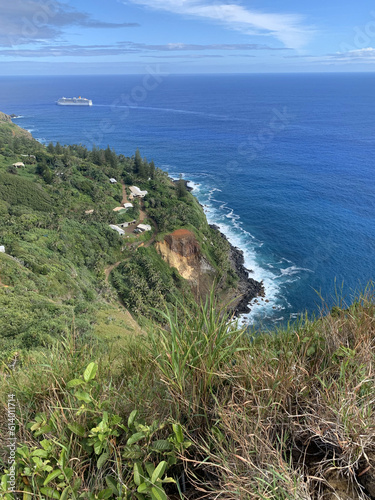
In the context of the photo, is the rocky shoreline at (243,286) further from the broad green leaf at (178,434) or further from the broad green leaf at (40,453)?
the broad green leaf at (40,453)

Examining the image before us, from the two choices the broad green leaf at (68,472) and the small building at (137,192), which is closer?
the broad green leaf at (68,472)

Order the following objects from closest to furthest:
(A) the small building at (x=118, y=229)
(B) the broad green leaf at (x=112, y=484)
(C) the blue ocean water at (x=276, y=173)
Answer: (B) the broad green leaf at (x=112, y=484), (C) the blue ocean water at (x=276, y=173), (A) the small building at (x=118, y=229)

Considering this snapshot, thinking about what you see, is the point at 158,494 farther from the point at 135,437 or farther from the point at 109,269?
the point at 109,269

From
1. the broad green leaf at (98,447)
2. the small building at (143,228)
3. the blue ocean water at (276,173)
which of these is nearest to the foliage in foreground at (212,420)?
the broad green leaf at (98,447)

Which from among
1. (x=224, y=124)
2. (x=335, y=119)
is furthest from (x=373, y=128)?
(x=224, y=124)

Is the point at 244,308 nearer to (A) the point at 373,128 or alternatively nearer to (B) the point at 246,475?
(B) the point at 246,475

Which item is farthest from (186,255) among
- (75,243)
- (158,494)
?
(158,494)

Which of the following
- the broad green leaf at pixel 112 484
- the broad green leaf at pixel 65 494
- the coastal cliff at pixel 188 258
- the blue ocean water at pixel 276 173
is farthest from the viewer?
the coastal cliff at pixel 188 258
